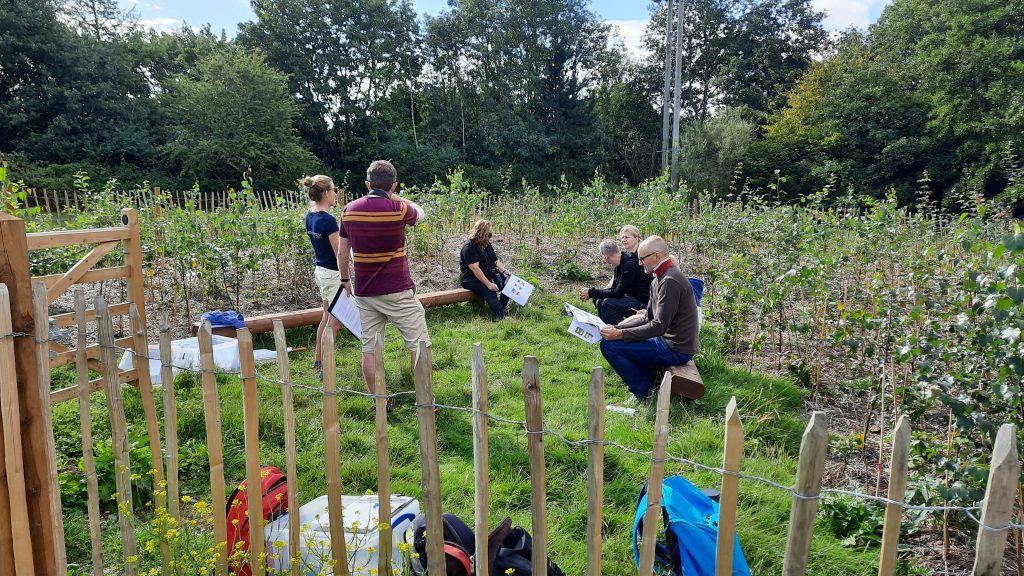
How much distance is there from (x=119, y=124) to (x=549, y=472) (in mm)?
28379

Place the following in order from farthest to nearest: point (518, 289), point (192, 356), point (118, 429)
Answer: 1. point (518, 289)
2. point (192, 356)
3. point (118, 429)

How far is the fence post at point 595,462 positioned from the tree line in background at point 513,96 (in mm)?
15965

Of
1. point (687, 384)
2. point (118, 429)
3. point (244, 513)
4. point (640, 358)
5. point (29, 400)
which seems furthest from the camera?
point (640, 358)

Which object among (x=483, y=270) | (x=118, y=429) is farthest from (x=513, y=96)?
(x=118, y=429)

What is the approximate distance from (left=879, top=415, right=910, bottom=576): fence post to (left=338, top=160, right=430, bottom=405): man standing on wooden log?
2.76m

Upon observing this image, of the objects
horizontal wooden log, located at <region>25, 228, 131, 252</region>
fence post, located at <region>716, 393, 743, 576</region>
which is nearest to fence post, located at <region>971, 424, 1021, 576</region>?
fence post, located at <region>716, 393, 743, 576</region>

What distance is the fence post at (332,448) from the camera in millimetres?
1996

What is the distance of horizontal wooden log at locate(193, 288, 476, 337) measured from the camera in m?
5.54

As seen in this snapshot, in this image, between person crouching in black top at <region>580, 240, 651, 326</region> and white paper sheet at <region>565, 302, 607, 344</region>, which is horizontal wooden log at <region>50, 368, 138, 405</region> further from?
person crouching in black top at <region>580, 240, 651, 326</region>

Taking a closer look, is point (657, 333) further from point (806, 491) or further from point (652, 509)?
point (806, 491)

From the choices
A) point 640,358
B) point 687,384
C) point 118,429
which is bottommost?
point 687,384

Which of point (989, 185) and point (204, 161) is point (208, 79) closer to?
point (204, 161)

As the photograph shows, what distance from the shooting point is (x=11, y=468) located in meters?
2.02

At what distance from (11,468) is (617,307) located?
16.2ft
